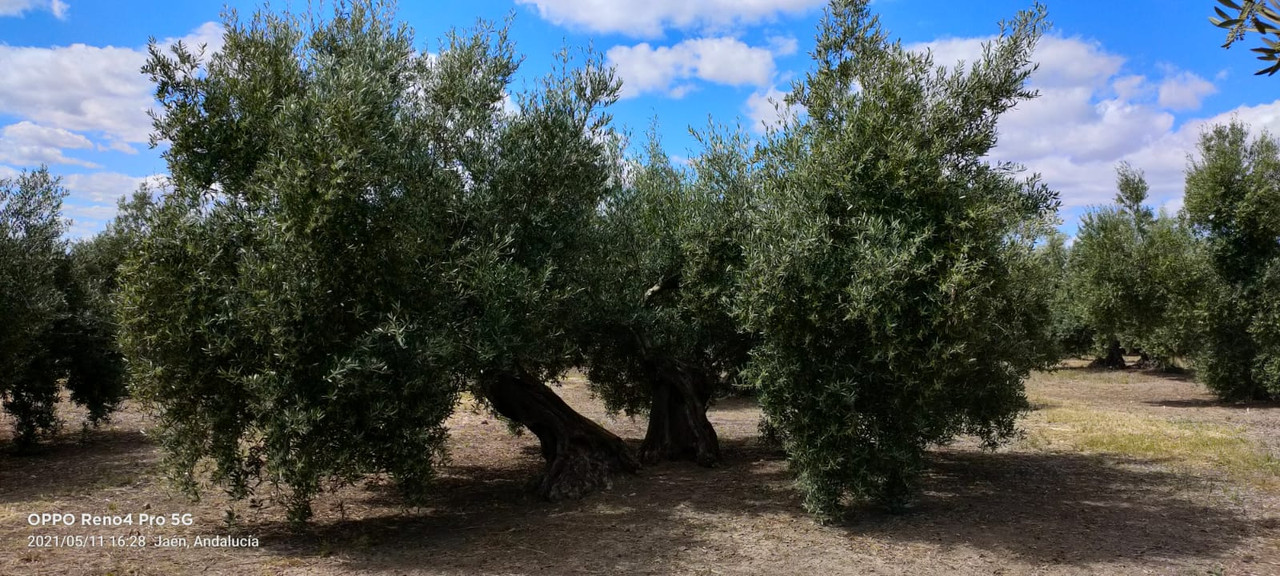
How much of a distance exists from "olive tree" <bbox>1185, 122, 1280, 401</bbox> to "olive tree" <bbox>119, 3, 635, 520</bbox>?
22.0 metres

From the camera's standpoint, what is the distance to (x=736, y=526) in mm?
10125

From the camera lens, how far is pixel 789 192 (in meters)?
9.96

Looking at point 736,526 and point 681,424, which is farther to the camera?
point 681,424

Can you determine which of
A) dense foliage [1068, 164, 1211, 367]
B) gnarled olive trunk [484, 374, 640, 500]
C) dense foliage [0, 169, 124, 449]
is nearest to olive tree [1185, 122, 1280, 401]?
dense foliage [1068, 164, 1211, 367]

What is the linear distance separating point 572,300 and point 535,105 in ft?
8.87

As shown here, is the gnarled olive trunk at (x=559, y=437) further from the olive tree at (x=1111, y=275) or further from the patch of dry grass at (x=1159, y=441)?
the olive tree at (x=1111, y=275)

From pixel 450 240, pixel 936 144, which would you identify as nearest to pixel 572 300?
pixel 450 240

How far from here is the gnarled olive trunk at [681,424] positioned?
46.5ft

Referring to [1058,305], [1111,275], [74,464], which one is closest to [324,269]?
[74,464]

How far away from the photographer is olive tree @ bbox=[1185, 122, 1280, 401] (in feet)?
73.7

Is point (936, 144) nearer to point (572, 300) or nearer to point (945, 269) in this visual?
point (945, 269)

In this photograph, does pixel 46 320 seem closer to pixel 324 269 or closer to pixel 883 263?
pixel 324 269

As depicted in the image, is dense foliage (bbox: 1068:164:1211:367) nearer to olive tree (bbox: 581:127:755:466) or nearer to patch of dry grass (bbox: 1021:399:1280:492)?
patch of dry grass (bbox: 1021:399:1280:492)

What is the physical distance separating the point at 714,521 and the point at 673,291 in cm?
404
